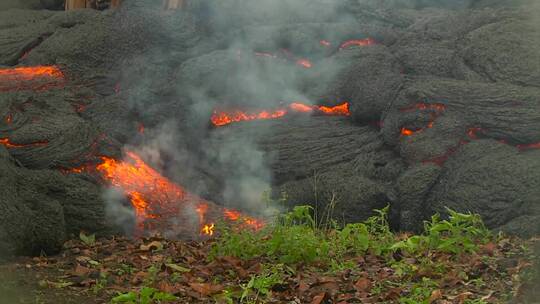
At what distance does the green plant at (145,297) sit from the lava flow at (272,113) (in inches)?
186

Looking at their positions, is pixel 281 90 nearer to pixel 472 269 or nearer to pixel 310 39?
pixel 310 39

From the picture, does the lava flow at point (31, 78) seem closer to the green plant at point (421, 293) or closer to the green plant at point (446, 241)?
the green plant at point (446, 241)

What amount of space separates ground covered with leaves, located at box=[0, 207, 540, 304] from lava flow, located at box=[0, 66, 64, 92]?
3.17m

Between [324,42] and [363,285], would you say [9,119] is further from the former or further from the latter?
[363,285]

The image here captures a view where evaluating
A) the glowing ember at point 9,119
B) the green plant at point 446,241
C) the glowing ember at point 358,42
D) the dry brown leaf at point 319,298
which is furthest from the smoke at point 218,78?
the dry brown leaf at point 319,298

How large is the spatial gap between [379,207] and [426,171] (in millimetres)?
713

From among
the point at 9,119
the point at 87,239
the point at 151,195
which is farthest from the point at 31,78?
the point at 87,239

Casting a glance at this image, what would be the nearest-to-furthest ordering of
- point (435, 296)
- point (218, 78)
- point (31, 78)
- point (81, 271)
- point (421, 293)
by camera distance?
point (435, 296)
point (421, 293)
point (81, 271)
point (31, 78)
point (218, 78)

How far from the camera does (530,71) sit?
28.2 feet

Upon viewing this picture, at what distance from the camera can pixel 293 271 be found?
5.56 meters

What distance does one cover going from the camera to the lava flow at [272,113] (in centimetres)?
950

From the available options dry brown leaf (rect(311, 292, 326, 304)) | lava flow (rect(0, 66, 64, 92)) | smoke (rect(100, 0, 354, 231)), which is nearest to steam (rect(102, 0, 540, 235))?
smoke (rect(100, 0, 354, 231))

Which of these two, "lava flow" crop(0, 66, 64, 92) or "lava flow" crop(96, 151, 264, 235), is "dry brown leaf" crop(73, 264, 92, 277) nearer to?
"lava flow" crop(96, 151, 264, 235)

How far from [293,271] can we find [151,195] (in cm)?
345
